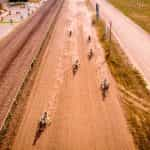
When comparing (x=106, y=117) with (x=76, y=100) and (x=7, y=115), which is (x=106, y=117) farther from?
(x=7, y=115)

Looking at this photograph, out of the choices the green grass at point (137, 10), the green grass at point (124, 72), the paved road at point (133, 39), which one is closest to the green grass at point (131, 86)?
the green grass at point (124, 72)

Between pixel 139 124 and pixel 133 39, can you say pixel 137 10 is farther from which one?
pixel 139 124

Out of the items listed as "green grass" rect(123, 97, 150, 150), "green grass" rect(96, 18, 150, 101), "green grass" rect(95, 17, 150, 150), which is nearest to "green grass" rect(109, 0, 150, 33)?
"green grass" rect(96, 18, 150, 101)

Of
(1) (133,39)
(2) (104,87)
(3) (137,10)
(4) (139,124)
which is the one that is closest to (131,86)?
(2) (104,87)

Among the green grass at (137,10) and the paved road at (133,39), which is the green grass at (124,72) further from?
the green grass at (137,10)

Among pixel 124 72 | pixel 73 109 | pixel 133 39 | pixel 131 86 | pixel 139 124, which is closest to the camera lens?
pixel 139 124

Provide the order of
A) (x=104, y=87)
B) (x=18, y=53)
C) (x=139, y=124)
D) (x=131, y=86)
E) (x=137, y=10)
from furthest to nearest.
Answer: (x=137, y=10), (x=18, y=53), (x=131, y=86), (x=104, y=87), (x=139, y=124)
